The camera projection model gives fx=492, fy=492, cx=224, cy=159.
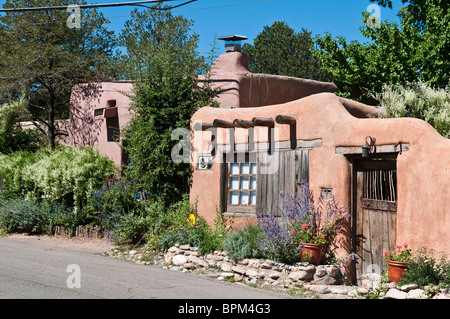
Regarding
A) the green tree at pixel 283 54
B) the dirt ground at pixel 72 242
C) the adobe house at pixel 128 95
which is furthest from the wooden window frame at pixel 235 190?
the green tree at pixel 283 54

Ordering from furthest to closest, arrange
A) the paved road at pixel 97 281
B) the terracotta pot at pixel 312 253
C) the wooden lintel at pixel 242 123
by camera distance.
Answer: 1. the wooden lintel at pixel 242 123
2. the terracotta pot at pixel 312 253
3. the paved road at pixel 97 281

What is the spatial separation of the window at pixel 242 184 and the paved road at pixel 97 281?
2.53 metres

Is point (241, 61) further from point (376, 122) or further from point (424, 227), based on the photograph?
point (424, 227)

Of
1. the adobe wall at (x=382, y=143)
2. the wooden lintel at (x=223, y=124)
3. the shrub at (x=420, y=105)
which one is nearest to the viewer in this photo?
the adobe wall at (x=382, y=143)

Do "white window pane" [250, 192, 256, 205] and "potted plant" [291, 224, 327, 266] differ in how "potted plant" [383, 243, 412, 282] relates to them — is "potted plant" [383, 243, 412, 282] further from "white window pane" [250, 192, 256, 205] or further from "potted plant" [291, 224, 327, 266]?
"white window pane" [250, 192, 256, 205]

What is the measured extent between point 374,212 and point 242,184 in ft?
11.2

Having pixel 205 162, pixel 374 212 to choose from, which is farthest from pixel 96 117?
pixel 374 212

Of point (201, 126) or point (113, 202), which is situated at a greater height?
point (201, 126)

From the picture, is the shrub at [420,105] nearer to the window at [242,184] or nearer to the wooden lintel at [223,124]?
the window at [242,184]

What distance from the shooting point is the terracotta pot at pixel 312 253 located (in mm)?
9301

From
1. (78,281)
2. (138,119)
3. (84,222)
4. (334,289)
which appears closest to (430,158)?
(334,289)

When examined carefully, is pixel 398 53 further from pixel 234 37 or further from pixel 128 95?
pixel 128 95

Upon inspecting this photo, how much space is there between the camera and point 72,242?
13.5 metres

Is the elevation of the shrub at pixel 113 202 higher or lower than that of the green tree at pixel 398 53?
lower
